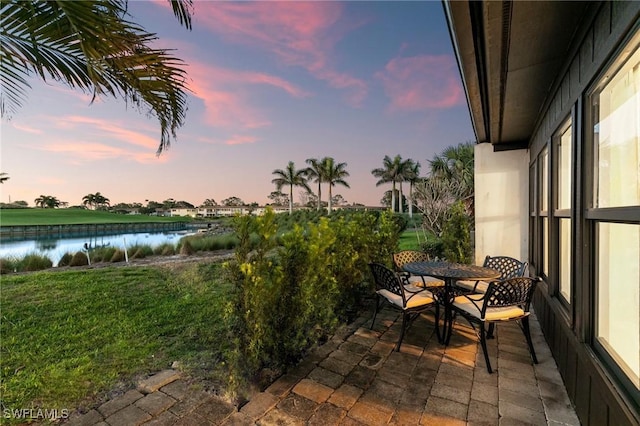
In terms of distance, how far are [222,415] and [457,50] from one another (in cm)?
302

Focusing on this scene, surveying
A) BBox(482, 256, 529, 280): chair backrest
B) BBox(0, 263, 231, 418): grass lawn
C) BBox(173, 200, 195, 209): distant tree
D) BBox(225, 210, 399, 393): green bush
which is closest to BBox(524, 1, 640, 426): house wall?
BBox(482, 256, 529, 280): chair backrest

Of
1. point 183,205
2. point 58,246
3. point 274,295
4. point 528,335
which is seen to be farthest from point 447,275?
point 183,205

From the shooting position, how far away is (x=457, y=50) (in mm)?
2107

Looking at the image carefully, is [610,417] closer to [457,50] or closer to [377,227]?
[457,50]

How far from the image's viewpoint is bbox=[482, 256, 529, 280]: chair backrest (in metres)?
3.62

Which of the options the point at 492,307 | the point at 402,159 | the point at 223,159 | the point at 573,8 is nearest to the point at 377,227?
the point at 492,307

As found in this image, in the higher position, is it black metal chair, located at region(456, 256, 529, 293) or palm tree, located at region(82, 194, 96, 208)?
palm tree, located at region(82, 194, 96, 208)

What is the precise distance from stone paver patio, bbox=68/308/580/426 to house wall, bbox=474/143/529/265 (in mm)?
2880

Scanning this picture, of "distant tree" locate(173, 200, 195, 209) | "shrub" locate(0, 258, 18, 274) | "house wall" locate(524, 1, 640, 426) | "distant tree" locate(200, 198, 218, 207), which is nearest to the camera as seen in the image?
"house wall" locate(524, 1, 640, 426)

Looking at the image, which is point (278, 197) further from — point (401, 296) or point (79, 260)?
point (401, 296)

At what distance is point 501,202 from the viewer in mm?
5254

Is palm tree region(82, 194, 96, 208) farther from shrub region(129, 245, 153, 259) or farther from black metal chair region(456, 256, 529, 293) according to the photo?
black metal chair region(456, 256, 529, 293)

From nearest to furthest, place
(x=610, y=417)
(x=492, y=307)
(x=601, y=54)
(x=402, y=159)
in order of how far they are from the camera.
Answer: (x=610, y=417)
(x=601, y=54)
(x=492, y=307)
(x=402, y=159)

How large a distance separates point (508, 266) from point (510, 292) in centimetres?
164
